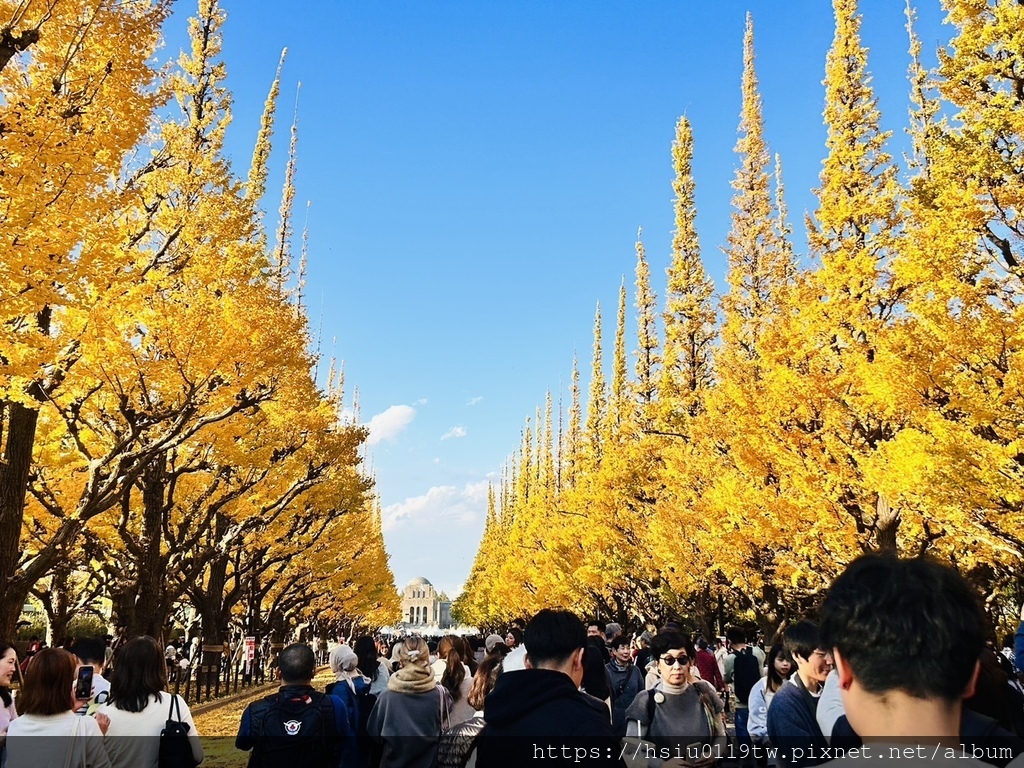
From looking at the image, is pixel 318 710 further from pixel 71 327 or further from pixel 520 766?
pixel 71 327

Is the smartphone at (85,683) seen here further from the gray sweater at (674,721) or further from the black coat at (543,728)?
the black coat at (543,728)

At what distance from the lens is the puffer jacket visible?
13.7 ft

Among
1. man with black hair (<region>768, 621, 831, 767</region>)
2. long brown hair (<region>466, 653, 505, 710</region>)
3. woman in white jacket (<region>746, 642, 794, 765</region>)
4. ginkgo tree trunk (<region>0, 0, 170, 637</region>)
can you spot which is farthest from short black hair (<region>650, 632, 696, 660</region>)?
ginkgo tree trunk (<region>0, 0, 170, 637</region>)

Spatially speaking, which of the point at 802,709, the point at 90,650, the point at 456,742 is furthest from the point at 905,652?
the point at 90,650

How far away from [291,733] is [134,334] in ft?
30.8

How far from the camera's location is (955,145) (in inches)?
400

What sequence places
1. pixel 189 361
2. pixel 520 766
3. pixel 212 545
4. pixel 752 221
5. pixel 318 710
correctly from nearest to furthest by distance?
pixel 520 766 → pixel 318 710 → pixel 189 361 → pixel 212 545 → pixel 752 221

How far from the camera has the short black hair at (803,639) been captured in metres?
4.07

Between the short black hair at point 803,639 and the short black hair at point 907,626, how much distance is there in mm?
2678

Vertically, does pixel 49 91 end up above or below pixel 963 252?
above

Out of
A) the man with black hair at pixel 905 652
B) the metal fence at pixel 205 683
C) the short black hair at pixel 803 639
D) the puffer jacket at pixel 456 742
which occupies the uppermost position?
the man with black hair at pixel 905 652

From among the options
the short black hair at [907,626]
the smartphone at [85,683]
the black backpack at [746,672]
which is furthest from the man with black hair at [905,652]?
the black backpack at [746,672]

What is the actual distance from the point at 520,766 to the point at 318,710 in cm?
218

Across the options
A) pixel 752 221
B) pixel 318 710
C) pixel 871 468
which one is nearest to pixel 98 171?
pixel 318 710
